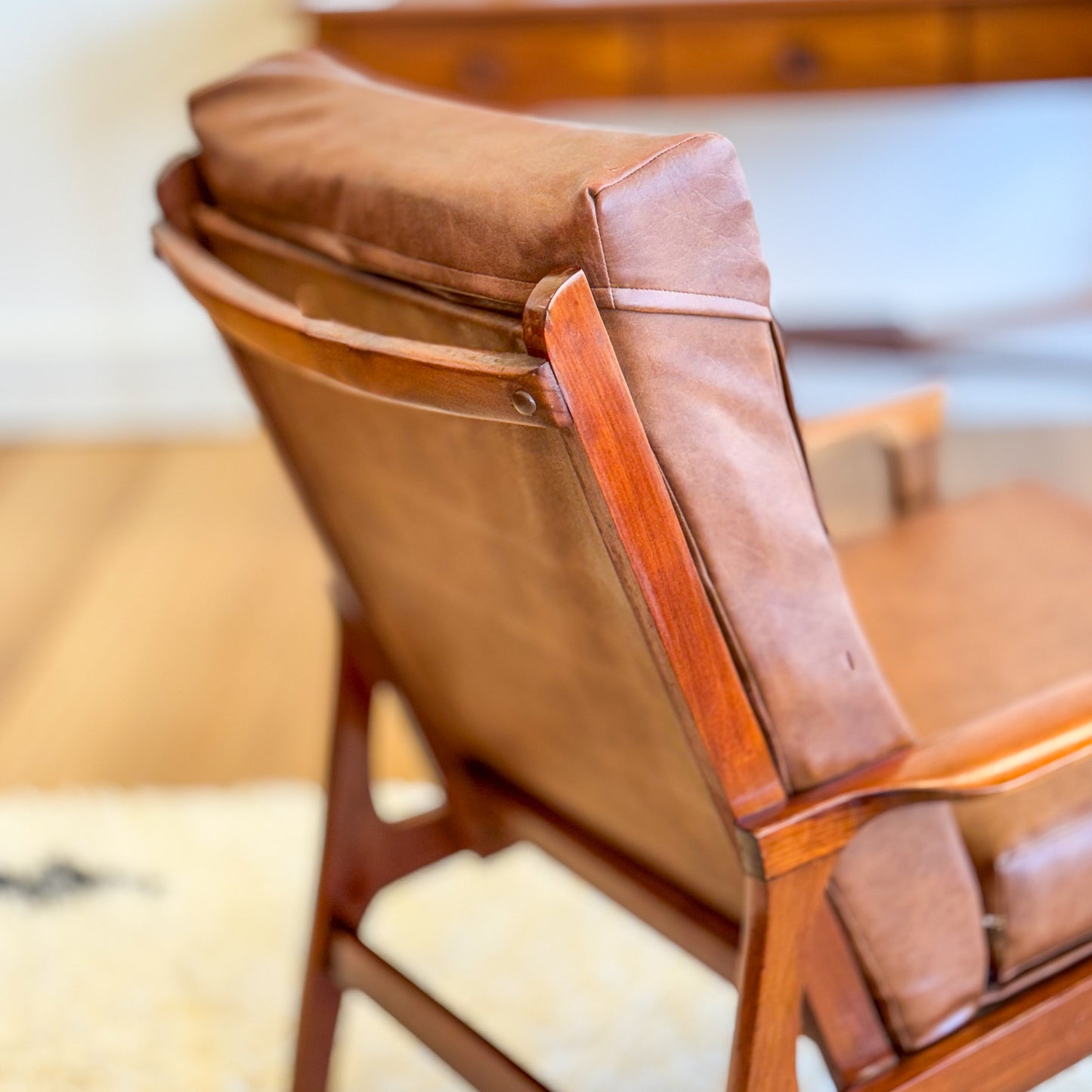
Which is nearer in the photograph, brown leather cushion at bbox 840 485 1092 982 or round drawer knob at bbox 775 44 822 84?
brown leather cushion at bbox 840 485 1092 982

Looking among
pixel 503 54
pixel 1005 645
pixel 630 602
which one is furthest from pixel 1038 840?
pixel 503 54

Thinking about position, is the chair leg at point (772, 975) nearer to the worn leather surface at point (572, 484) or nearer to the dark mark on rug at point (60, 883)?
the worn leather surface at point (572, 484)

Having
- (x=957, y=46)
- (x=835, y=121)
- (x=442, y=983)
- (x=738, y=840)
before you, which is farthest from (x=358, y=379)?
(x=835, y=121)

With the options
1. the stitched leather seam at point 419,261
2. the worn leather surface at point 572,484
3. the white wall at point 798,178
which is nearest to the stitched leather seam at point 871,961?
the worn leather surface at point 572,484

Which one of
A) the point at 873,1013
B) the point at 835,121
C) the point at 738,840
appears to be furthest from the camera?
the point at 835,121

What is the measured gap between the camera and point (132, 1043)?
1.52 metres

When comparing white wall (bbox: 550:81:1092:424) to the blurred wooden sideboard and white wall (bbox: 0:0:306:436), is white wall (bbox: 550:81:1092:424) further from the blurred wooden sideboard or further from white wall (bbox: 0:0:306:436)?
white wall (bbox: 0:0:306:436)

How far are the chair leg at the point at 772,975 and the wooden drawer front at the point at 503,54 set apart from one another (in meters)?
1.74

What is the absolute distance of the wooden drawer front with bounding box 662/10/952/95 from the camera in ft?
7.39

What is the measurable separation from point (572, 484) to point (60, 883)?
4.17 ft

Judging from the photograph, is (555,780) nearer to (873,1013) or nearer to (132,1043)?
(873,1013)

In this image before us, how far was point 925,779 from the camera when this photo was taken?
34.9 inches

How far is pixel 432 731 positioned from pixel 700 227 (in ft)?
2.37

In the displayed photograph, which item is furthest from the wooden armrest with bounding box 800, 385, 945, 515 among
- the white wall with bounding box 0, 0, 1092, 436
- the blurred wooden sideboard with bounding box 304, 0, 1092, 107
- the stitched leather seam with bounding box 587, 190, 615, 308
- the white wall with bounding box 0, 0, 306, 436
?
the white wall with bounding box 0, 0, 306, 436
